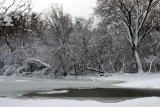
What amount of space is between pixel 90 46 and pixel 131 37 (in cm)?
581

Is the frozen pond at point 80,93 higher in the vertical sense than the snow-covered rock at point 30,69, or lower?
lower

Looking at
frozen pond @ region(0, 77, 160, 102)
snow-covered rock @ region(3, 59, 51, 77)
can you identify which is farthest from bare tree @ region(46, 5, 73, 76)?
frozen pond @ region(0, 77, 160, 102)

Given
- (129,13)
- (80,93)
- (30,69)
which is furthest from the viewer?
(30,69)

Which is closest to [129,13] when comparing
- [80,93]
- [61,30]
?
[61,30]

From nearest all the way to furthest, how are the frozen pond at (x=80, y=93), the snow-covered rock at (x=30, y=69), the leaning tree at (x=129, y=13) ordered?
the frozen pond at (x=80, y=93) → the leaning tree at (x=129, y=13) → the snow-covered rock at (x=30, y=69)

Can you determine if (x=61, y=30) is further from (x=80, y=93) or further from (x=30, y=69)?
(x=80, y=93)

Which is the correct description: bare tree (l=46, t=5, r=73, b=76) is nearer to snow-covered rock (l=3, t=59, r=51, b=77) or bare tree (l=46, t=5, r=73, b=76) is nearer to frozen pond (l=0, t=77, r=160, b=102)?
snow-covered rock (l=3, t=59, r=51, b=77)

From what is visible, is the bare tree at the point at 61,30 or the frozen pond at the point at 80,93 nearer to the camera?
the frozen pond at the point at 80,93

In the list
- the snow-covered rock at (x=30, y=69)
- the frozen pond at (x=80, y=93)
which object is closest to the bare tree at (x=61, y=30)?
the snow-covered rock at (x=30, y=69)

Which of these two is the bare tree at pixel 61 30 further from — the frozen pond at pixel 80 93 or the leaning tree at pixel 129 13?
the frozen pond at pixel 80 93

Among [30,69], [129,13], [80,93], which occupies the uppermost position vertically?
[129,13]

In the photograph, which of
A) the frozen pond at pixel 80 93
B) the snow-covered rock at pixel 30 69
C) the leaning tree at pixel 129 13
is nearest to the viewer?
the frozen pond at pixel 80 93

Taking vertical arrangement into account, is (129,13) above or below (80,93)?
above

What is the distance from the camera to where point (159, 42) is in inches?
1539
